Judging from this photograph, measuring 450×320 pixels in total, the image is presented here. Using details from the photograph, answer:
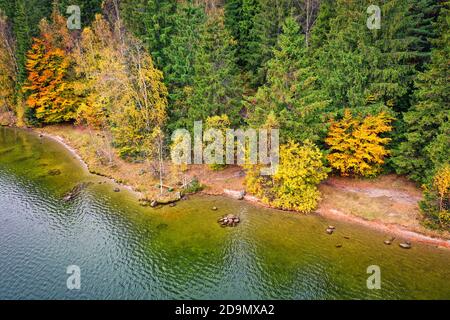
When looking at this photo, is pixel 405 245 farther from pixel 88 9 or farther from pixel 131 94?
pixel 88 9

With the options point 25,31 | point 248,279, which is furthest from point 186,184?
point 25,31

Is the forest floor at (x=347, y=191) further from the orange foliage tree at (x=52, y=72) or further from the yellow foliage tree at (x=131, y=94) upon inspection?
the orange foliage tree at (x=52, y=72)

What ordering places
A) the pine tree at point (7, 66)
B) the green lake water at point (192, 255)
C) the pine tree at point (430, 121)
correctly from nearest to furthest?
1. the green lake water at point (192, 255)
2. the pine tree at point (430, 121)
3. the pine tree at point (7, 66)

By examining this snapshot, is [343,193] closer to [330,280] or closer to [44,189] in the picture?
[330,280]

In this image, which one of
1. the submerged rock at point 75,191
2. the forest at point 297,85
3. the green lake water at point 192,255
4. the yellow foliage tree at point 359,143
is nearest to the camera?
the green lake water at point 192,255

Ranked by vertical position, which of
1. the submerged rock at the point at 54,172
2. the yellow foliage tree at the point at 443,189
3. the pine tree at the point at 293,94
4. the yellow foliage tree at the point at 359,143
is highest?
the pine tree at the point at 293,94

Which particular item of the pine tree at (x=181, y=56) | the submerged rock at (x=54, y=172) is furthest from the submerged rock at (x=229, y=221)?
the submerged rock at (x=54, y=172)

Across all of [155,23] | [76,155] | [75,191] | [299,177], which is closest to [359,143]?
[299,177]

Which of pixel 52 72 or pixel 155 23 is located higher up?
pixel 155 23
